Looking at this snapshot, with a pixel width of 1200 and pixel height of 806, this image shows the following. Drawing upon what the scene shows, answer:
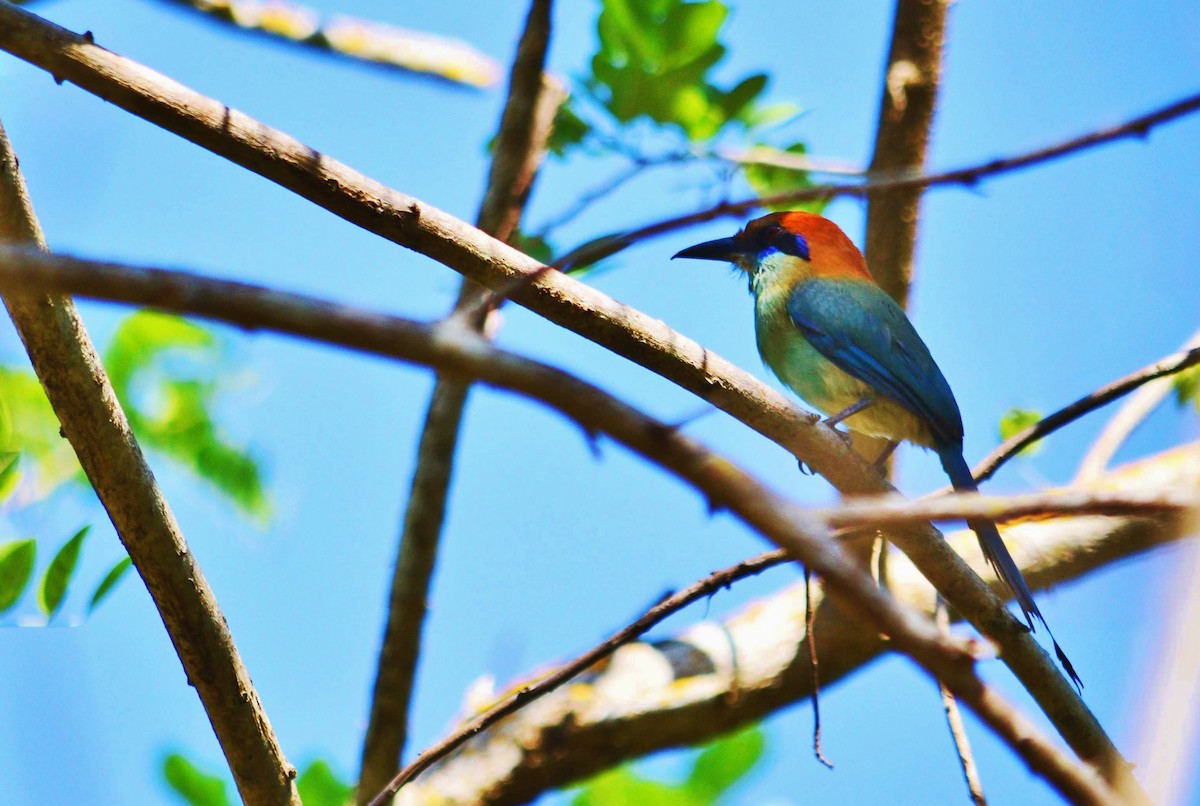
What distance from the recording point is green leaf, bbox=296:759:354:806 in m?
4.23

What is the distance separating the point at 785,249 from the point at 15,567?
11.3 ft

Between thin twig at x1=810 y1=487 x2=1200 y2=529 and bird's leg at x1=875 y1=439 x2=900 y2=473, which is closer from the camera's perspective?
thin twig at x1=810 y1=487 x2=1200 y2=529

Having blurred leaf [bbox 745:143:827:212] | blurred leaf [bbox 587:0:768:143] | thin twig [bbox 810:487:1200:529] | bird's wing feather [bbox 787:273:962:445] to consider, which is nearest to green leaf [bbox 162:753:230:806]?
bird's wing feather [bbox 787:273:962:445]

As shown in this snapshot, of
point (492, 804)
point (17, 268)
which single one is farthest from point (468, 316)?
point (492, 804)

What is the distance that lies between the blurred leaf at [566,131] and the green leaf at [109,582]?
2.76m

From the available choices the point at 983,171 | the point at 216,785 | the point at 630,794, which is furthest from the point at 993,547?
the point at 216,785

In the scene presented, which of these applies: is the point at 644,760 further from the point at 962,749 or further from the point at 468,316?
the point at 468,316

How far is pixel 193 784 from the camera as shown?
407cm

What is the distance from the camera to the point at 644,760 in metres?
5.06

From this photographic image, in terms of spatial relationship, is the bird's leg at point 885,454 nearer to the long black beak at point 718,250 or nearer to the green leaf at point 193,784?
the long black beak at point 718,250

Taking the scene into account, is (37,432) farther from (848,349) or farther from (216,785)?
(848,349)

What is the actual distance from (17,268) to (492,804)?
4098 millimetres

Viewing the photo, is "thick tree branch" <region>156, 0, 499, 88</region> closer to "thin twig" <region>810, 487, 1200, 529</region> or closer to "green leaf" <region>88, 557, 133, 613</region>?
"green leaf" <region>88, 557, 133, 613</region>

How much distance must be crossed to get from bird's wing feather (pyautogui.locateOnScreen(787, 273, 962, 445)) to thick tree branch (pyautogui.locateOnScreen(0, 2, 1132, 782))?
1336 millimetres
